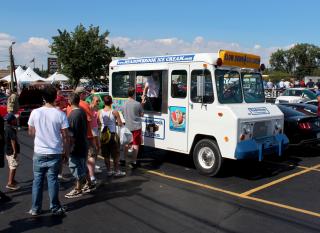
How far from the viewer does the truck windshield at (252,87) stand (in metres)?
8.41

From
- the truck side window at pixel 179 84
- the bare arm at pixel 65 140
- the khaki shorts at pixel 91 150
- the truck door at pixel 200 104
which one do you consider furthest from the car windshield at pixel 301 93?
the bare arm at pixel 65 140

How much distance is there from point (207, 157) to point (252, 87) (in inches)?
76.7

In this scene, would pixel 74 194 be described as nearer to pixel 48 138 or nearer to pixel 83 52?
pixel 48 138

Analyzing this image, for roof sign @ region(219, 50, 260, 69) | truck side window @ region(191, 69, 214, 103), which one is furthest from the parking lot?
roof sign @ region(219, 50, 260, 69)

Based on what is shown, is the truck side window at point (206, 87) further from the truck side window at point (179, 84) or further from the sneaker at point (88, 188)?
the sneaker at point (88, 188)

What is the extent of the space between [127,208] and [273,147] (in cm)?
365

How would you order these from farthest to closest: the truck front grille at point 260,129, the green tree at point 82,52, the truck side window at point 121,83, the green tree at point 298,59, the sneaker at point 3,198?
the green tree at point 298,59 < the green tree at point 82,52 < the truck side window at point 121,83 < the truck front grille at point 260,129 < the sneaker at point 3,198

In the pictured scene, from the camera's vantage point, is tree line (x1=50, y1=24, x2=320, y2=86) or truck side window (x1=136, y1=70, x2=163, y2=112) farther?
tree line (x1=50, y1=24, x2=320, y2=86)

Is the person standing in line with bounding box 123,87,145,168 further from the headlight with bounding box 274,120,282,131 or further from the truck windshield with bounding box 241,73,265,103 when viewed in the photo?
the headlight with bounding box 274,120,282,131

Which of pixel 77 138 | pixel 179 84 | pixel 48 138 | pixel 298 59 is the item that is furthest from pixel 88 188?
pixel 298 59

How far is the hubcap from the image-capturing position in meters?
7.87

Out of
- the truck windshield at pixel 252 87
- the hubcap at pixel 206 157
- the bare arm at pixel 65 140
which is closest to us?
the bare arm at pixel 65 140

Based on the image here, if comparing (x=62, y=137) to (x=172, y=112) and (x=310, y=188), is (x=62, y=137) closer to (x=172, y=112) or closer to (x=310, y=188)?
(x=172, y=112)

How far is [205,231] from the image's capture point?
506 centimetres
